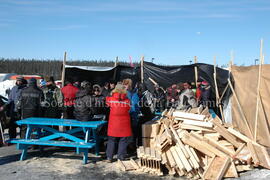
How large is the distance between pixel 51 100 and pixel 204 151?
15.1ft

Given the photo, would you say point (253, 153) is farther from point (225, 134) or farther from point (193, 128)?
point (193, 128)

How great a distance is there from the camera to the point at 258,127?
7129 millimetres

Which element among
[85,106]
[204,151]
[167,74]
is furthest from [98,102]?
[167,74]

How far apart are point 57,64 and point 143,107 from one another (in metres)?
34.5

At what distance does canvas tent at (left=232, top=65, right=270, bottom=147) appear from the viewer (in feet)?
22.6

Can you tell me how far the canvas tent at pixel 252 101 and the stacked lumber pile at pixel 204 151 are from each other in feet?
3.25

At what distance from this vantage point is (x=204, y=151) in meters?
5.70

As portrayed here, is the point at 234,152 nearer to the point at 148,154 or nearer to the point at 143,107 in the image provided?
the point at 148,154

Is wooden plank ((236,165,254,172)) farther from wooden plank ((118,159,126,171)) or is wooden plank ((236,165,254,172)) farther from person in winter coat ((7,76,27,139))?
person in winter coat ((7,76,27,139))

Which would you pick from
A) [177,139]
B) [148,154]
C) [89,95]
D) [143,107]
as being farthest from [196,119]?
[89,95]

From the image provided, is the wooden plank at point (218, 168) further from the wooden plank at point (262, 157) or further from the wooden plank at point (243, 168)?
the wooden plank at point (262, 157)

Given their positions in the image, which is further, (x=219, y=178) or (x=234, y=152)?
(x=234, y=152)

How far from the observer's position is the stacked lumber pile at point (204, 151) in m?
5.41

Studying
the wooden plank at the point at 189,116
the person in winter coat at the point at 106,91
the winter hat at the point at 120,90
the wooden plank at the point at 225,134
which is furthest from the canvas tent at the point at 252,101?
the person in winter coat at the point at 106,91
